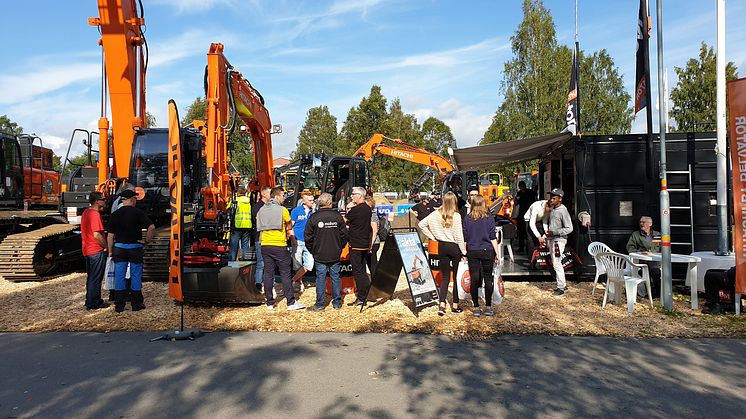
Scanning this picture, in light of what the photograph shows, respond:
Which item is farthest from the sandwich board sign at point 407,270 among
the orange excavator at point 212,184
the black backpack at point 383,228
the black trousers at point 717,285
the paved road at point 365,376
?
the black trousers at point 717,285

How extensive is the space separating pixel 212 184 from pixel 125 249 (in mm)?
1870

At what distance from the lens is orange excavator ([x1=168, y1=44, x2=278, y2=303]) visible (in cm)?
760

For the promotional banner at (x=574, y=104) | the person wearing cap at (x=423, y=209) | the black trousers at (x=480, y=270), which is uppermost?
the promotional banner at (x=574, y=104)

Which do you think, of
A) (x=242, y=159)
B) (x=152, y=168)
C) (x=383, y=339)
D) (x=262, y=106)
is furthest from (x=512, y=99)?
(x=383, y=339)

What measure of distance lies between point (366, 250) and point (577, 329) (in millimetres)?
3233

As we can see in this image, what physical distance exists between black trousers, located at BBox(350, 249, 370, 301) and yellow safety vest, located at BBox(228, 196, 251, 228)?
330cm

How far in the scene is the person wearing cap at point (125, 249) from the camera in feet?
27.5

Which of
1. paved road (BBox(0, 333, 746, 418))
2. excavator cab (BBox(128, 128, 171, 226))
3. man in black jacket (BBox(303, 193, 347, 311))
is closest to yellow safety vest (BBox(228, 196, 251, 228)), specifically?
excavator cab (BBox(128, 128, 171, 226))

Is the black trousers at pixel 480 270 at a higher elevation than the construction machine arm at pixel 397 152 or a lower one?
lower

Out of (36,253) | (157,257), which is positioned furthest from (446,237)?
(36,253)

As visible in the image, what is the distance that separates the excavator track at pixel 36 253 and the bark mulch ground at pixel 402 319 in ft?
5.43

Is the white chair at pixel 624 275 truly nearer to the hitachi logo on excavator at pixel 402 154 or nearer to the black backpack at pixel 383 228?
the black backpack at pixel 383 228

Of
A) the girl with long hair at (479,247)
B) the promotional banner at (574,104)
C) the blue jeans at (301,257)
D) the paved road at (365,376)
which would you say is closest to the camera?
the paved road at (365,376)

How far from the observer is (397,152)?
22.6 meters
